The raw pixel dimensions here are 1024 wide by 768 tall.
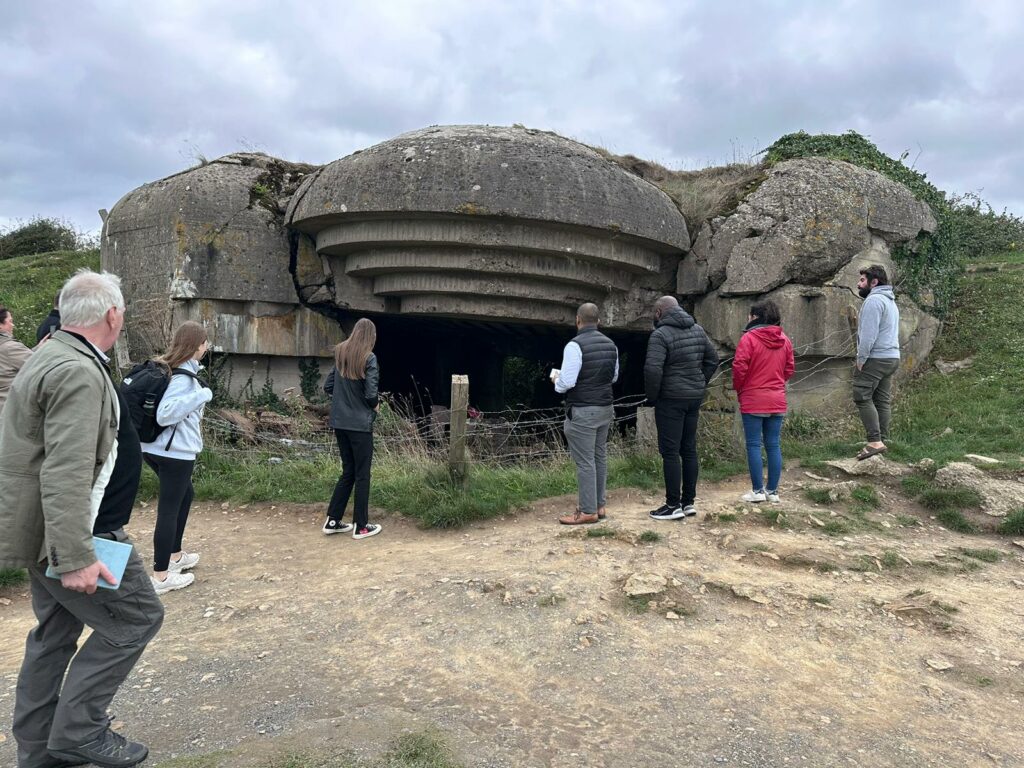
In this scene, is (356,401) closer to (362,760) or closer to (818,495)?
(362,760)

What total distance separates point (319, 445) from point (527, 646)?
4288 mm

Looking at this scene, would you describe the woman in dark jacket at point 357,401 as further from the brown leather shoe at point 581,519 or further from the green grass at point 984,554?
the green grass at point 984,554

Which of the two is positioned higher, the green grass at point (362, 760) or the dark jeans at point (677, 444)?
the dark jeans at point (677, 444)

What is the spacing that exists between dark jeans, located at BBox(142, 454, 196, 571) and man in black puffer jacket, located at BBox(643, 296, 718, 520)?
2830mm

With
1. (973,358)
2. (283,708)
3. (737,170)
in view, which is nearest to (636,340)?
(737,170)

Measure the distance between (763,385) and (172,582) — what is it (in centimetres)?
388

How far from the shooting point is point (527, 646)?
2834 mm

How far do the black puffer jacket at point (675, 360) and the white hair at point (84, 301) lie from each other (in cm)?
328

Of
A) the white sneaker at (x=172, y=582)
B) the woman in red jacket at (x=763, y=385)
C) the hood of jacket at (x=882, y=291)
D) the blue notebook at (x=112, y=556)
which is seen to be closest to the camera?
the blue notebook at (x=112, y=556)

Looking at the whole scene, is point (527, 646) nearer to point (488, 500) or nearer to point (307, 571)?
point (307, 571)

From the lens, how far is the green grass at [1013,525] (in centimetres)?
429

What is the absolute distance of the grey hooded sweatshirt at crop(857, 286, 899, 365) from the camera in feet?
17.4

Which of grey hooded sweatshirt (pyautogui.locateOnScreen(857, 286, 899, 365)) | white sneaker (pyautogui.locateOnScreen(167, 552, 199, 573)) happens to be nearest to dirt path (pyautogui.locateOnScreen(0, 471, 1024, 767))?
white sneaker (pyautogui.locateOnScreen(167, 552, 199, 573))

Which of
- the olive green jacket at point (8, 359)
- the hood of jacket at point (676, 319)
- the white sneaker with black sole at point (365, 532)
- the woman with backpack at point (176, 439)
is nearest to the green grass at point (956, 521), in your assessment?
the hood of jacket at point (676, 319)
